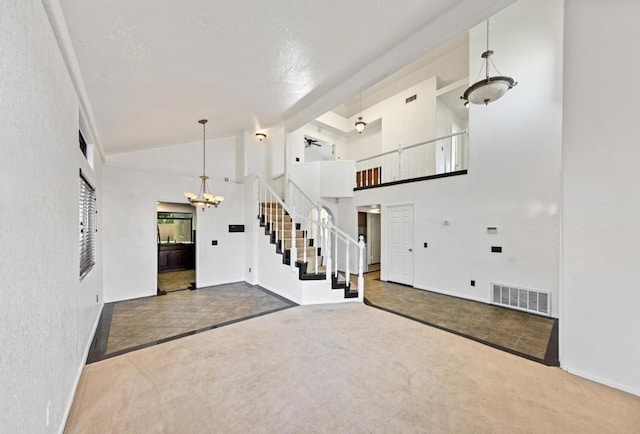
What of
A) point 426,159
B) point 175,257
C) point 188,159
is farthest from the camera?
point 175,257

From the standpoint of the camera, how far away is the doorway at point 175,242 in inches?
303

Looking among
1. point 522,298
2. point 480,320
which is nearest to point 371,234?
point 522,298

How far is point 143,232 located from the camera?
522cm

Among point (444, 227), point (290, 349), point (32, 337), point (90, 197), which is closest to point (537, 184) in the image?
point (444, 227)

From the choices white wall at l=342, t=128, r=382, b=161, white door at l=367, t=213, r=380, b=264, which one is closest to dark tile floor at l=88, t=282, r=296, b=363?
white door at l=367, t=213, r=380, b=264

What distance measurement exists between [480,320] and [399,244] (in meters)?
2.60

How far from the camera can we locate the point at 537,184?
436 centimetres

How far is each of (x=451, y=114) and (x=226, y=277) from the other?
8.04 metres

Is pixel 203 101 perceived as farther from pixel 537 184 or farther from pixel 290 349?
pixel 537 184

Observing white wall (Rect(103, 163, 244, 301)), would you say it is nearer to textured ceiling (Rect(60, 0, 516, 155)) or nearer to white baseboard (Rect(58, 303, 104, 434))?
textured ceiling (Rect(60, 0, 516, 155))

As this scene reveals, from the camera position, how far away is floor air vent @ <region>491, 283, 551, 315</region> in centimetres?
427

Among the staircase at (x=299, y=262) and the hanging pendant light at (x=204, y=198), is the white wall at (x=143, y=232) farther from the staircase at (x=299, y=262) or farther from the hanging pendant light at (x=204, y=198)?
the staircase at (x=299, y=262)

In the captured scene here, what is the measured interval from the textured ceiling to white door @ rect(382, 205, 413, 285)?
3349 millimetres

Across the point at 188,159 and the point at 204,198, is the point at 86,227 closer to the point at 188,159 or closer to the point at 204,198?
the point at 204,198
